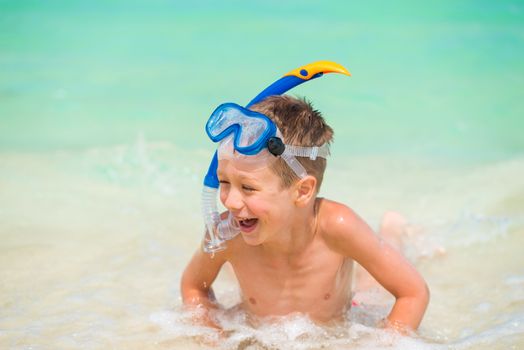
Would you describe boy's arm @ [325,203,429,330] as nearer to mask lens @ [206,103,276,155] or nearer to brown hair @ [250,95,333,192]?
brown hair @ [250,95,333,192]

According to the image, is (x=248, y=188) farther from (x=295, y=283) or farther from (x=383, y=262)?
(x=383, y=262)

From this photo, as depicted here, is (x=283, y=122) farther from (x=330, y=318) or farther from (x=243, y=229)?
(x=330, y=318)

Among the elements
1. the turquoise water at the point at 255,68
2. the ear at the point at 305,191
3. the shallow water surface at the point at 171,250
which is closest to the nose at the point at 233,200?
the ear at the point at 305,191

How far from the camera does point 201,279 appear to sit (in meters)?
3.58

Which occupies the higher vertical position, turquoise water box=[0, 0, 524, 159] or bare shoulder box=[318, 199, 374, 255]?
turquoise water box=[0, 0, 524, 159]

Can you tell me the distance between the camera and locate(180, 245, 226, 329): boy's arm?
3510 millimetres

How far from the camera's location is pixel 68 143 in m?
7.29

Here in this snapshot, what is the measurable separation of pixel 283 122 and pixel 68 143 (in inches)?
182

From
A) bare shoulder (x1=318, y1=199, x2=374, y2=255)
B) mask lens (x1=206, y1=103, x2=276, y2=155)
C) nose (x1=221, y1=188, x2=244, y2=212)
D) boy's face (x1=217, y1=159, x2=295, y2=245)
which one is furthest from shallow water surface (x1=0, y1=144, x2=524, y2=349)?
mask lens (x1=206, y1=103, x2=276, y2=155)

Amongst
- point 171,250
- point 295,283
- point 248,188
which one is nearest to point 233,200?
point 248,188

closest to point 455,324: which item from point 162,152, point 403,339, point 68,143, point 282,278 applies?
point 403,339

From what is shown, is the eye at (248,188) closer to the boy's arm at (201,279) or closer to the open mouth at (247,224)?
the open mouth at (247,224)

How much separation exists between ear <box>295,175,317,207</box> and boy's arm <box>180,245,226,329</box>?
514 millimetres

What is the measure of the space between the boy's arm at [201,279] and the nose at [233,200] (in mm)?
513
